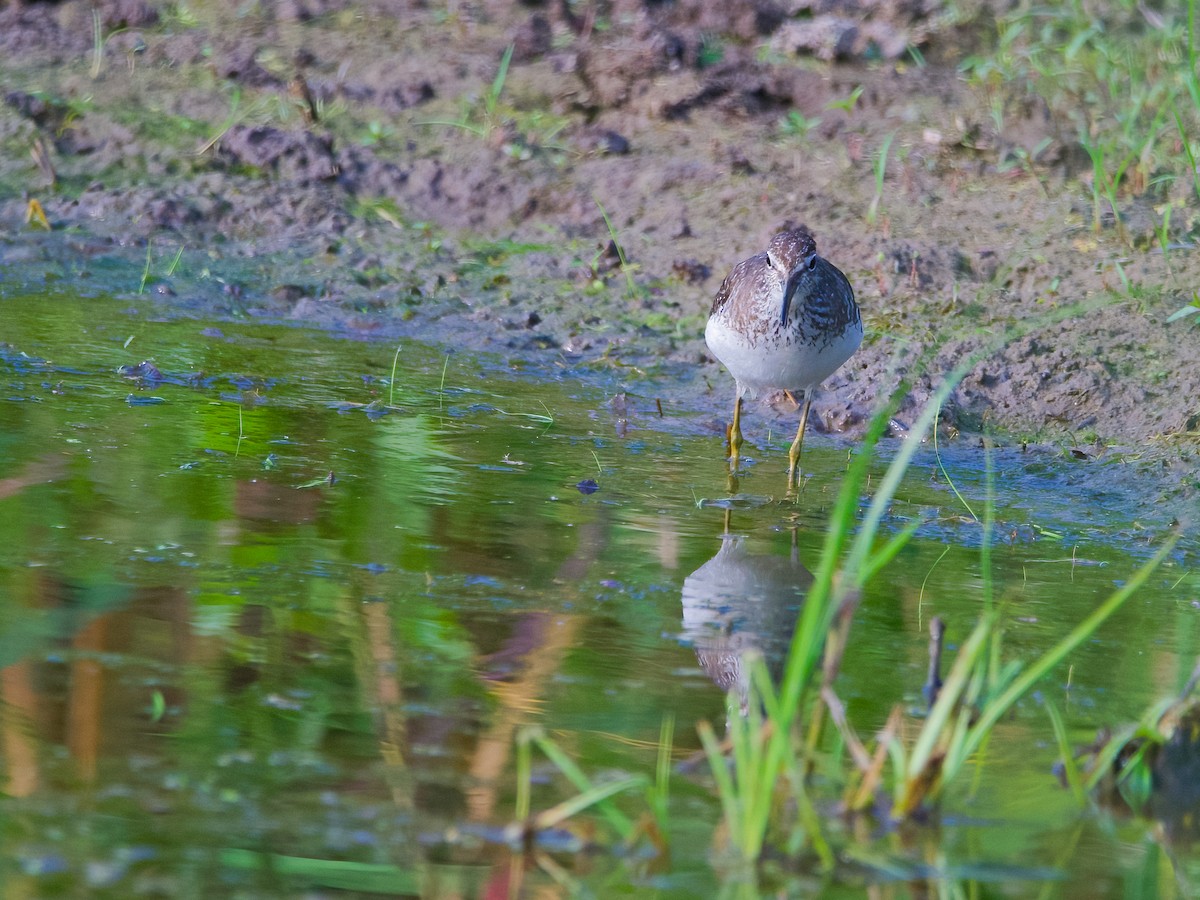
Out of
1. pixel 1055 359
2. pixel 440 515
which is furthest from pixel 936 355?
pixel 440 515

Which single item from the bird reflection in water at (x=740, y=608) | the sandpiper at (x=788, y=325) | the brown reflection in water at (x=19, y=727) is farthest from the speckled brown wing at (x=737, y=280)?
the brown reflection in water at (x=19, y=727)

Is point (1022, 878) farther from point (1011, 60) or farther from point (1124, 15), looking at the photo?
point (1124, 15)

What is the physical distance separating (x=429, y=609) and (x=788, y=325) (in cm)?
214

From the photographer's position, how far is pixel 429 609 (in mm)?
4184

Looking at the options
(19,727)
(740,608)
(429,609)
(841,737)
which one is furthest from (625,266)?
(19,727)

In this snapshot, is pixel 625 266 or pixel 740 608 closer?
pixel 740 608

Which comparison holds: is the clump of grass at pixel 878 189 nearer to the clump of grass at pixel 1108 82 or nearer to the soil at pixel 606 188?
the soil at pixel 606 188

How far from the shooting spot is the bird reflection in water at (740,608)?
395 cm

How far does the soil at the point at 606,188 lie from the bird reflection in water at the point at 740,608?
1.85 meters

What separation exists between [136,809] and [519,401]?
3.71m

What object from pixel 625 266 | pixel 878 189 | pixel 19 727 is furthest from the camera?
pixel 625 266

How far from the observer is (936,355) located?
681 centimetres

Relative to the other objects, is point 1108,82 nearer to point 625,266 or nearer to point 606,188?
point 606,188

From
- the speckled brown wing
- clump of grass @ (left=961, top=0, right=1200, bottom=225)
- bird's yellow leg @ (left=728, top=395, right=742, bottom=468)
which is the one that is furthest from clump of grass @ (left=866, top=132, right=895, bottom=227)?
bird's yellow leg @ (left=728, top=395, right=742, bottom=468)
